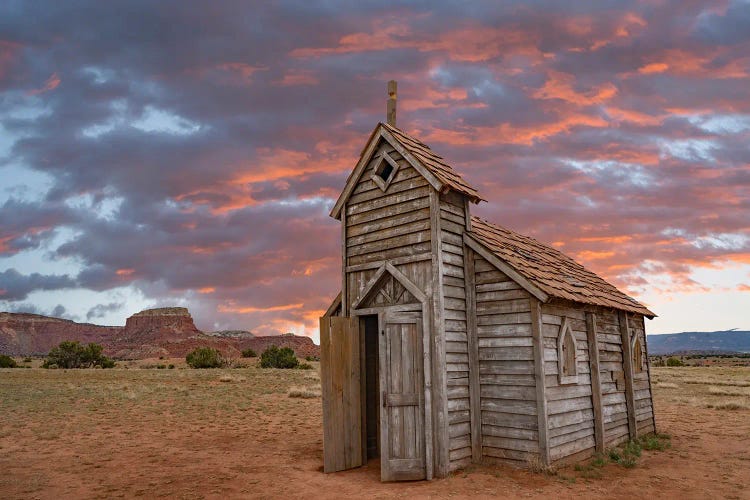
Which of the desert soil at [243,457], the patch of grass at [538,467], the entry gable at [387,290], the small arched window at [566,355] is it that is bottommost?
the desert soil at [243,457]

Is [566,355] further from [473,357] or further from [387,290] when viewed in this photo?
[387,290]

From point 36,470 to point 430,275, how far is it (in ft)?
31.0

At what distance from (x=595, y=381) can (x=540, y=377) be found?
3017 millimetres

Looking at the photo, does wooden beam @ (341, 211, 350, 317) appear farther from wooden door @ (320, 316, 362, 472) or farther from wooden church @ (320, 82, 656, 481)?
wooden door @ (320, 316, 362, 472)

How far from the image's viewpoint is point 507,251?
1212cm

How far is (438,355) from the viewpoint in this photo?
33.8ft

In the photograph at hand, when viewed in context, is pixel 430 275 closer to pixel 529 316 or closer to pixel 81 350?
pixel 529 316

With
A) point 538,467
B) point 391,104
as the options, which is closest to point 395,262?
point 391,104

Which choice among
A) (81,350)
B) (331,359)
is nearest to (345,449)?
(331,359)

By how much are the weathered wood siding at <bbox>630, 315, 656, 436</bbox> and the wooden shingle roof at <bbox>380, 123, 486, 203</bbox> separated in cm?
793

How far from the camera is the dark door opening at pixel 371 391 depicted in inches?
490

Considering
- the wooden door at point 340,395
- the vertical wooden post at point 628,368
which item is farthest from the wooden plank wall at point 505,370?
the vertical wooden post at point 628,368

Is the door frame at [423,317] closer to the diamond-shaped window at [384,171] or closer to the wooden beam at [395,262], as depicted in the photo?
the wooden beam at [395,262]

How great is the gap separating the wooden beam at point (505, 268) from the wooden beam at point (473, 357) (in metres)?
0.21
